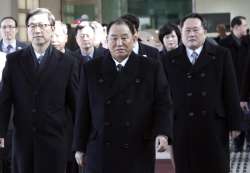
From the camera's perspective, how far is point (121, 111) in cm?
639

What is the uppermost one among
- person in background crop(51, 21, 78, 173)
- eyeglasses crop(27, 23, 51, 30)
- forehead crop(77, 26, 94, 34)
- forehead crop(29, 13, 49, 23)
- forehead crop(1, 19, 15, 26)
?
forehead crop(29, 13, 49, 23)

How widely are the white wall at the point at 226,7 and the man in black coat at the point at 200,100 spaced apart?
581 inches

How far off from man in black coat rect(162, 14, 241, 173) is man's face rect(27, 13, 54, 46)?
135 centimetres

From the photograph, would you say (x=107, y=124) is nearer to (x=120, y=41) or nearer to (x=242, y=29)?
Answer: (x=120, y=41)

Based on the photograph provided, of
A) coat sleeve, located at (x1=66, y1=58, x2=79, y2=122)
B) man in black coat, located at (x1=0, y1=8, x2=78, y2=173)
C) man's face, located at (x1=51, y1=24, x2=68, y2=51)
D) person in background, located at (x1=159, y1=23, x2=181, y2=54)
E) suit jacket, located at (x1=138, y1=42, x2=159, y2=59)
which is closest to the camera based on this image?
man in black coat, located at (x1=0, y1=8, x2=78, y2=173)

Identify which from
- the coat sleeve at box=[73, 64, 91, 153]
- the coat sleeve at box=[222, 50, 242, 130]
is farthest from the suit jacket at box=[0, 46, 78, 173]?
the coat sleeve at box=[222, 50, 242, 130]

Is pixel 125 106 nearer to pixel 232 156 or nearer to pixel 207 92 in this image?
pixel 207 92

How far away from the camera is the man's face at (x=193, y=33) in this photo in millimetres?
7871

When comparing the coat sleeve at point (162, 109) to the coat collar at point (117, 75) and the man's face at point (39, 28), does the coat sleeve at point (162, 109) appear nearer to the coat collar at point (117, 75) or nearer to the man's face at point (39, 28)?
the coat collar at point (117, 75)

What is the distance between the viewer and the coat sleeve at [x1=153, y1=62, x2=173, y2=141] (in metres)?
6.40

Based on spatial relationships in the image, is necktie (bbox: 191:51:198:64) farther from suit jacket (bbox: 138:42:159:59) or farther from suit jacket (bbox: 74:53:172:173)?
suit jacket (bbox: 138:42:159:59)

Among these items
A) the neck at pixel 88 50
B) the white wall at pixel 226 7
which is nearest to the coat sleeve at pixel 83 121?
the neck at pixel 88 50

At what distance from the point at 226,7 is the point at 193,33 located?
15.0 metres

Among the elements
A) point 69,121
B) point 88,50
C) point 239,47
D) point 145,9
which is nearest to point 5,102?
point 69,121
